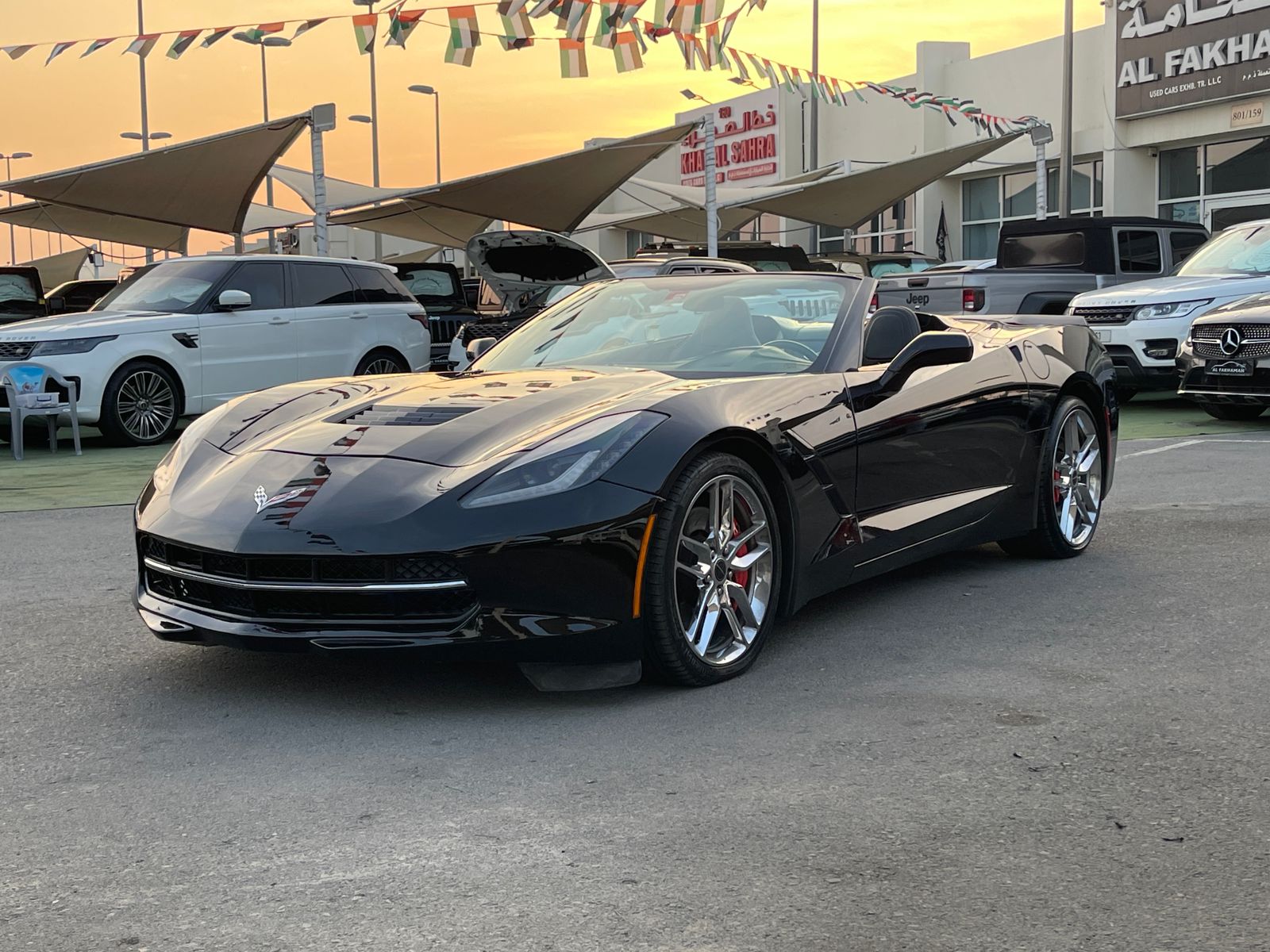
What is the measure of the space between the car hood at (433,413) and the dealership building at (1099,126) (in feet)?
87.3

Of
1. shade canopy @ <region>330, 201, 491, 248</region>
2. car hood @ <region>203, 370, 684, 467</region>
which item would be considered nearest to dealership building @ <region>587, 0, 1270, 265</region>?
shade canopy @ <region>330, 201, 491, 248</region>

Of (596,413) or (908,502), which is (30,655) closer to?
(596,413)

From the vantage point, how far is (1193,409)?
49.8ft

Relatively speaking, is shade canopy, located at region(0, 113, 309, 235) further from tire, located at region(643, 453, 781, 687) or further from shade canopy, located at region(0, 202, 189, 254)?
tire, located at region(643, 453, 781, 687)

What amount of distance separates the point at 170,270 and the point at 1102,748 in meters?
12.2

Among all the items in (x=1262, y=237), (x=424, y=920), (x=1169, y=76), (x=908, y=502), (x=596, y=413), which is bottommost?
(x=424, y=920)

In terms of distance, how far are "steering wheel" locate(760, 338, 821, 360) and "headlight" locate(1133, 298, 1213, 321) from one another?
393 inches

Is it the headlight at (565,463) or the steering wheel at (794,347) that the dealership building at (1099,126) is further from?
the headlight at (565,463)

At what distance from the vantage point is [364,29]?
16375 millimetres

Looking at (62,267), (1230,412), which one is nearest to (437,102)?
(62,267)

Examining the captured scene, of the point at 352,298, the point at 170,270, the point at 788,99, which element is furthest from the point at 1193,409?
the point at 788,99

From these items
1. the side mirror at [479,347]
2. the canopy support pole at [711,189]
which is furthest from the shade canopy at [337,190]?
the side mirror at [479,347]

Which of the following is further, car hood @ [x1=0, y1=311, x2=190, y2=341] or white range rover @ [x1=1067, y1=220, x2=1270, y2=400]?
white range rover @ [x1=1067, y1=220, x2=1270, y2=400]

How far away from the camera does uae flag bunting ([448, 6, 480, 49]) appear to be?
16.6m
